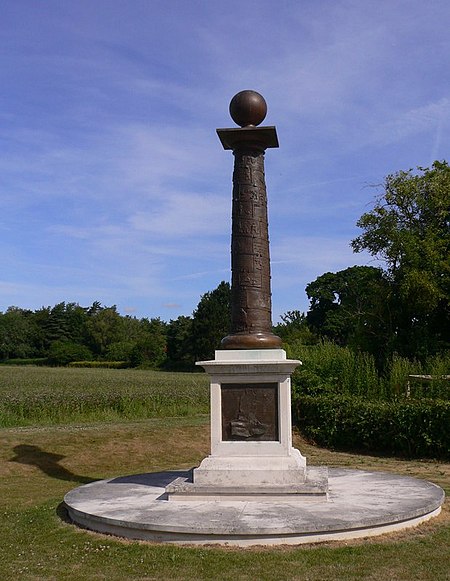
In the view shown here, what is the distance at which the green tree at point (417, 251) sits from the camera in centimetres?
2777

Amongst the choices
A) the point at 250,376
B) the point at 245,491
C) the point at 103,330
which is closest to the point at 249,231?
the point at 250,376

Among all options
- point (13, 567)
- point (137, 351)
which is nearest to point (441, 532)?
point (13, 567)

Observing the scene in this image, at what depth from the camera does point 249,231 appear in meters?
10.0

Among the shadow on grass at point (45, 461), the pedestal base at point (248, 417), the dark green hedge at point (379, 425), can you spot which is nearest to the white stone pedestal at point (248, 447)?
the pedestal base at point (248, 417)

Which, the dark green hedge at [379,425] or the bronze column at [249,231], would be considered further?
the dark green hedge at [379,425]

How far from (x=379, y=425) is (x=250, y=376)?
28.8 feet

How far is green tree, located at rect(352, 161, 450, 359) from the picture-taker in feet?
91.1

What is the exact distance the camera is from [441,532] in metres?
7.82

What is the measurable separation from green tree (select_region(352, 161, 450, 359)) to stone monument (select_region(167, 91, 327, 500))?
18517 millimetres

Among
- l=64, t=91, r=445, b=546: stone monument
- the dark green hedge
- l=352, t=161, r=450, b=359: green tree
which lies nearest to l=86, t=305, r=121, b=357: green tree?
l=352, t=161, r=450, b=359: green tree

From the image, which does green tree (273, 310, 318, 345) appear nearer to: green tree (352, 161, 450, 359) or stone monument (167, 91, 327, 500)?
green tree (352, 161, 450, 359)

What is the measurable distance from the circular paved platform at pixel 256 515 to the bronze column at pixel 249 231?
226cm

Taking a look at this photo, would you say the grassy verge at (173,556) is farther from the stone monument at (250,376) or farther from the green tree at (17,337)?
the green tree at (17,337)

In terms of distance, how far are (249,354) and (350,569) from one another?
145 inches
